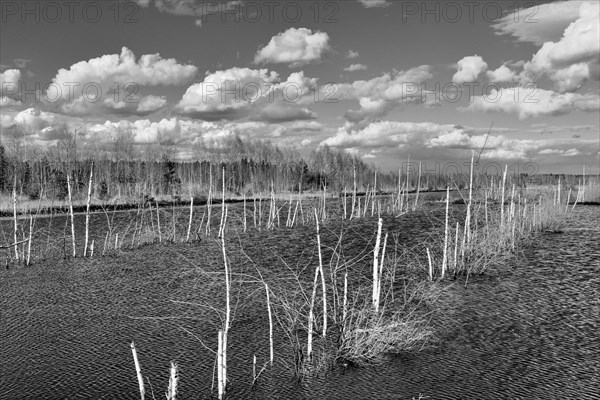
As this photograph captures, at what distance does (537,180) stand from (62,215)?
7364 centimetres

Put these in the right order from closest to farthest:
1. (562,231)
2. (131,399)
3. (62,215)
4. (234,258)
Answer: (131,399) < (234,258) < (562,231) < (62,215)

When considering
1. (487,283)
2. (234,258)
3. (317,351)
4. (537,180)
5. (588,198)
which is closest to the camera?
(317,351)

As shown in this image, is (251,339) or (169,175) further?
(169,175)

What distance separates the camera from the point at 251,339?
7773 millimetres

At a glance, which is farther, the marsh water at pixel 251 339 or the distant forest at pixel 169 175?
the distant forest at pixel 169 175

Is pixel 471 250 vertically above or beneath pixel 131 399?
above

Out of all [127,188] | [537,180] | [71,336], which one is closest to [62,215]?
[127,188]

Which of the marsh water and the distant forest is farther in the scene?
the distant forest

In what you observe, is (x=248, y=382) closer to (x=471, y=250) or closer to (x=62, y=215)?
(x=471, y=250)

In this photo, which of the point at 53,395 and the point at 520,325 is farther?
the point at 520,325

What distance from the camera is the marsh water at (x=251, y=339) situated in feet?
19.8

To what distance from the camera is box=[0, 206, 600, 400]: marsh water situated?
605cm

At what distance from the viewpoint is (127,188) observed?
44906 mm

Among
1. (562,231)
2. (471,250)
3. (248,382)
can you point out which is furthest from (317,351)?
(562,231)
